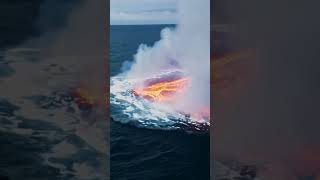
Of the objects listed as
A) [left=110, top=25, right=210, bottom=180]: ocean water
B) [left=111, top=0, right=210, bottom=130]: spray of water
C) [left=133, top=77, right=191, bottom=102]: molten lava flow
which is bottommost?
[left=110, top=25, right=210, bottom=180]: ocean water

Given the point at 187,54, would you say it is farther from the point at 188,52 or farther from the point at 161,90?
the point at 161,90

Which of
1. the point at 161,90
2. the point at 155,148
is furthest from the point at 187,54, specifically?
the point at 155,148

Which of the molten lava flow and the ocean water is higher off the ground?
the molten lava flow

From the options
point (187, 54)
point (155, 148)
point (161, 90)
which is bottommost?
point (155, 148)

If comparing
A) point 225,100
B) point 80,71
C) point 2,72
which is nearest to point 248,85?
point 225,100
